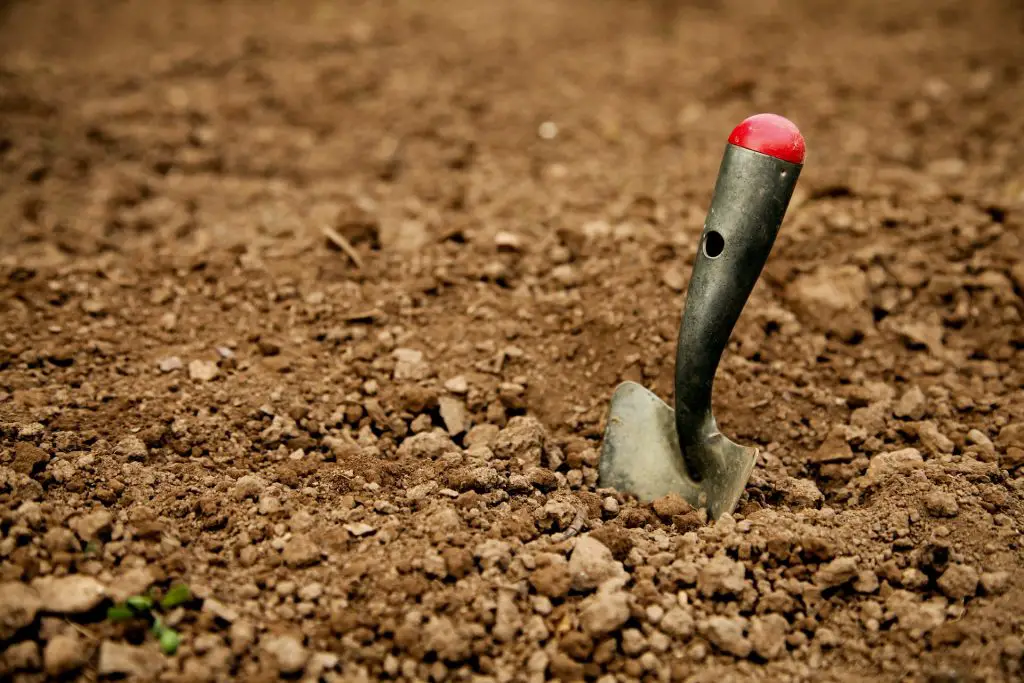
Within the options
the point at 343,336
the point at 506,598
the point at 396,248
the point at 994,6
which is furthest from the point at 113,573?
the point at 994,6

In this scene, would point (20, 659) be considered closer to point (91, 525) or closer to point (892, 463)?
point (91, 525)

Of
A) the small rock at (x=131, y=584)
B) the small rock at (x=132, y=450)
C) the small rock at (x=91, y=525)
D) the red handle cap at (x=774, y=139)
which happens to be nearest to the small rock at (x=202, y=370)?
A: the small rock at (x=132, y=450)

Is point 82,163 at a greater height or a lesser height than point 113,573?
greater

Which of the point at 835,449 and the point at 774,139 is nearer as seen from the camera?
the point at 774,139

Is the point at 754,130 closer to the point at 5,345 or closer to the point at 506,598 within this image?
the point at 506,598

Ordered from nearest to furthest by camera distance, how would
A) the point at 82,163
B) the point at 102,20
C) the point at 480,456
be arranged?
the point at 480,456, the point at 82,163, the point at 102,20

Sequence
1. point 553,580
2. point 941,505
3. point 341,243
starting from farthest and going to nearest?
point 341,243, point 941,505, point 553,580

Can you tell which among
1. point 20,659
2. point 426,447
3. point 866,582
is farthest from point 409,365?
point 866,582
